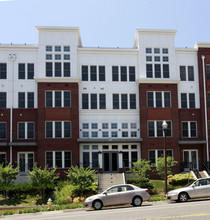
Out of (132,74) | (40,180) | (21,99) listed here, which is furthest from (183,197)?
(21,99)

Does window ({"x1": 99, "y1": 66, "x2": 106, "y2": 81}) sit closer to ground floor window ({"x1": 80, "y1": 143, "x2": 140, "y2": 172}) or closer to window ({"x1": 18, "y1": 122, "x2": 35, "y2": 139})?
ground floor window ({"x1": 80, "y1": 143, "x2": 140, "y2": 172})

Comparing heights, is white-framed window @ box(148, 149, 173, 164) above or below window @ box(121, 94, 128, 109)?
below

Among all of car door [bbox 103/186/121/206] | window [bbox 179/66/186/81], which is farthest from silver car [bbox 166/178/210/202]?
window [bbox 179/66/186/81]

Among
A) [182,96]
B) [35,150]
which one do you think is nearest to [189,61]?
[182,96]

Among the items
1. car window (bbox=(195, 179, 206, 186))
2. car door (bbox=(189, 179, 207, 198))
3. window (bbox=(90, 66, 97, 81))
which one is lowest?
car door (bbox=(189, 179, 207, 198))

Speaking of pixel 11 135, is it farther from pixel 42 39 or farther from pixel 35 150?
pixel 42 39

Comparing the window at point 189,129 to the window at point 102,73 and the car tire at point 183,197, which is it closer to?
the window at point 102,73

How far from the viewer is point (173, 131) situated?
33.3m

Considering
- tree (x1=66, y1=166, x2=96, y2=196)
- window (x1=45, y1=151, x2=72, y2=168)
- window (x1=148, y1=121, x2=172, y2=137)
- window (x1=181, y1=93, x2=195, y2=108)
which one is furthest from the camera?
window (x1=181, y1=93, x2=195, y2=108)

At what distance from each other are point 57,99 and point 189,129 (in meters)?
14.2

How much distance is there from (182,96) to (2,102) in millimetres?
18840

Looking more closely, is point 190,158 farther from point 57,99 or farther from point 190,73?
point 57,99

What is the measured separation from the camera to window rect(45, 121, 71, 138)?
32375mm

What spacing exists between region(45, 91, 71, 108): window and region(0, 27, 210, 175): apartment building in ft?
0.33
